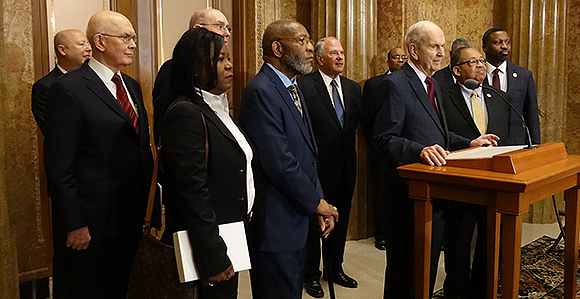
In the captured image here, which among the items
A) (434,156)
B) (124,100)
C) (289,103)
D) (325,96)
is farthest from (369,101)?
(124,100)

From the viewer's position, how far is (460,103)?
127 inches

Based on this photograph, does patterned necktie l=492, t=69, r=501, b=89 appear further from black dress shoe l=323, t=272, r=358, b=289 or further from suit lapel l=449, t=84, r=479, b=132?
black dress shoe l=323, t=272, r=358, b=289

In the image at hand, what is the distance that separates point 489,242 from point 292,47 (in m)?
1.32

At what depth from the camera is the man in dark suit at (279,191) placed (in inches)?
86.7

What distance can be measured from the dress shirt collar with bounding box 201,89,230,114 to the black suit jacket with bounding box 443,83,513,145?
176 centimetres

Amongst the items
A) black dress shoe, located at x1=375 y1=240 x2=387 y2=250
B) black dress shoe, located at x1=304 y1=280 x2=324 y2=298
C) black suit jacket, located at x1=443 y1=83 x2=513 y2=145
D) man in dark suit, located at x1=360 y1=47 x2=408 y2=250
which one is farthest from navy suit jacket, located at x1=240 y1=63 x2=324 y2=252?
black dress shoe, located at x1=375 y1=240 x2=387 y2=250

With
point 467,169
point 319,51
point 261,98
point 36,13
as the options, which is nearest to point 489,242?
point 467,169

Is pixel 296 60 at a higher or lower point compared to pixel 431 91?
higher

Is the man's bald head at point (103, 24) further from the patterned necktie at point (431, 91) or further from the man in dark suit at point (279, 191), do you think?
the patterned necktie at point (431, 91)

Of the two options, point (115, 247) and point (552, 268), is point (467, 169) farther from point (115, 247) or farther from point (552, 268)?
point (552, 268)

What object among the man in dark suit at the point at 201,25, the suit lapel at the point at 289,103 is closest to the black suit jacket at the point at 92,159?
the man in dark suit at the point at 201,25

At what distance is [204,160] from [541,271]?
3.15 m

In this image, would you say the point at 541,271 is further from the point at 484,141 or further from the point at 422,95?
the point at 422,95

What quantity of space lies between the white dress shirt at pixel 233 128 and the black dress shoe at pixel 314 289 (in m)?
1.60
